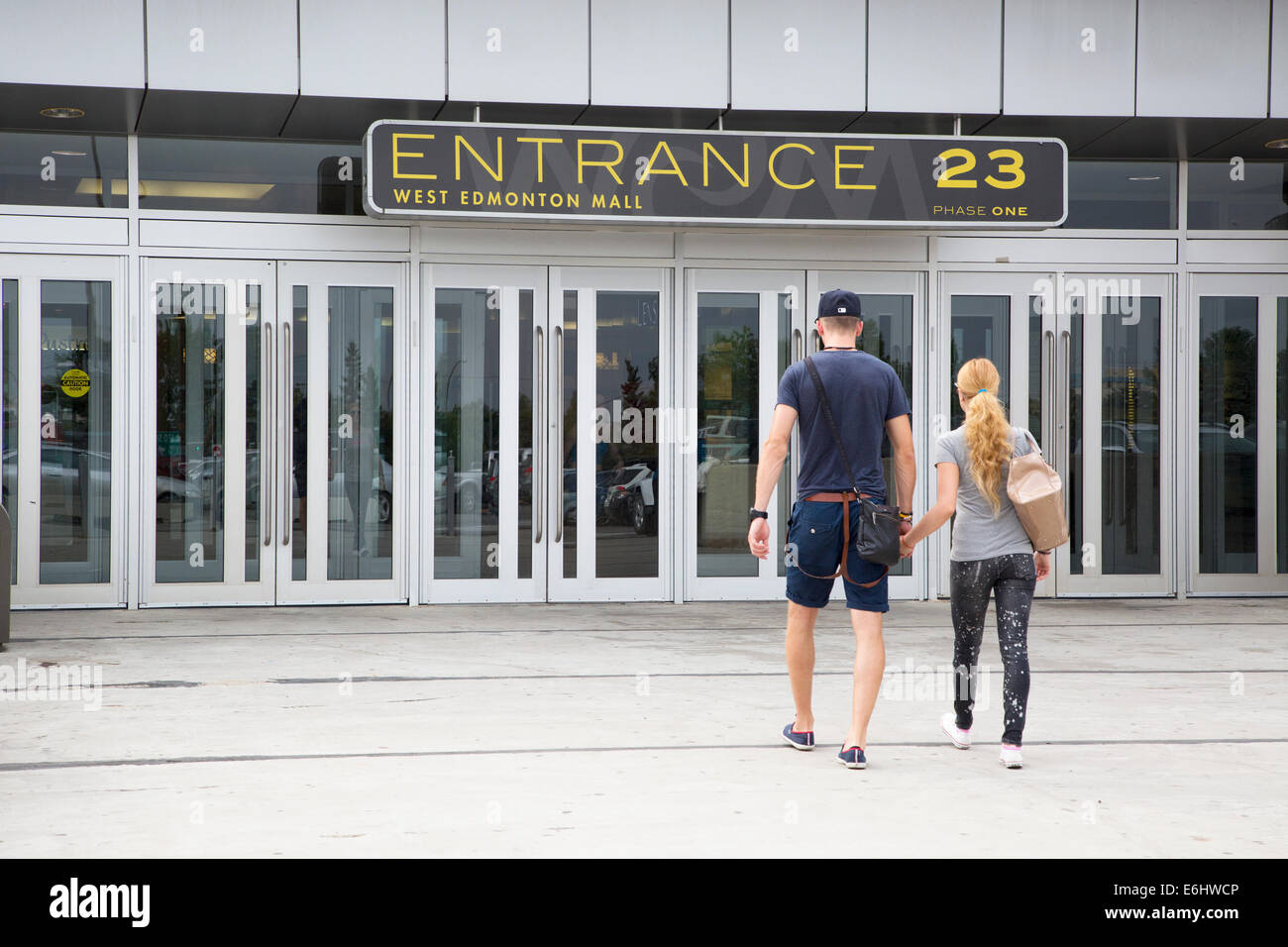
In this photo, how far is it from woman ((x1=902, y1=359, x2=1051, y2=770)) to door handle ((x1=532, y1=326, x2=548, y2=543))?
5464mm

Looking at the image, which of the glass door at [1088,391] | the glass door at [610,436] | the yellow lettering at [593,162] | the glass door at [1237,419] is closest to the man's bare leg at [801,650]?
the glass door at [610,436]

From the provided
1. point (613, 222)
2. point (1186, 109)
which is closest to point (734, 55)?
point (613, 222)

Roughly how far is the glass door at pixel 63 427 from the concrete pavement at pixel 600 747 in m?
0.90

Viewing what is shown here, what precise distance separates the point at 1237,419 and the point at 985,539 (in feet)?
23.3

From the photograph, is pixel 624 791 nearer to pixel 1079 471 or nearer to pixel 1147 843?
pixel 1147 843

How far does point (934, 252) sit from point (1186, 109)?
2.19 metres

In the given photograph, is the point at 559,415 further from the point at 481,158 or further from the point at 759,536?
the point at 759,536

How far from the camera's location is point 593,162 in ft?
32.4

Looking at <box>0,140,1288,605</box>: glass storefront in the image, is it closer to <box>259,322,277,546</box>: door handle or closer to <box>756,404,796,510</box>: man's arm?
<box>259,322,277,546</box>: door handle

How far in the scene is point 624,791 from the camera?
4.69 m

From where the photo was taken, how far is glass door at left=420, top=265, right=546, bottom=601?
34.0 feet

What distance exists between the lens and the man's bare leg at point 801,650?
5.25 meters

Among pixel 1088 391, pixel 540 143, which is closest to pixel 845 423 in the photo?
pixel 540 143
